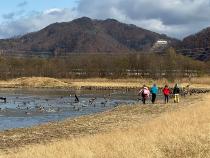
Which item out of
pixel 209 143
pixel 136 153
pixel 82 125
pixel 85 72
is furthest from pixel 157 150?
pixel 85 72

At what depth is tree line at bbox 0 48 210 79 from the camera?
13738 centimetres

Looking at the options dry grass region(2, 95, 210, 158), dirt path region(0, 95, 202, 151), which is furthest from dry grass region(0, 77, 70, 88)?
dry grass region(2, 95, 210, 158)

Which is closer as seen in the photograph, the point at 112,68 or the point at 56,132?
the point at 56,132

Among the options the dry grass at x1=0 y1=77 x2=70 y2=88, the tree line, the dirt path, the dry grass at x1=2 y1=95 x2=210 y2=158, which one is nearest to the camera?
the dry grass at x1=2 y1=95 x2=210 y2=158

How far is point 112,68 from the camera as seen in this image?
479 feet

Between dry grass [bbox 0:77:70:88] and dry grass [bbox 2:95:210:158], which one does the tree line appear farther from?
dry grass [bbox 2:95:210:158]

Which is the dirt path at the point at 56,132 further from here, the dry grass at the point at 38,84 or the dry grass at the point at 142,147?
the dry grass at the point at 38,84

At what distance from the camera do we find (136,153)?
47.5 ft

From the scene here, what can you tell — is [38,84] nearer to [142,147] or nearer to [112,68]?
[112,68]

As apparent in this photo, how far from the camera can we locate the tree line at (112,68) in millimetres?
137375

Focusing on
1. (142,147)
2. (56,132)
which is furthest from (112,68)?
(142,147)

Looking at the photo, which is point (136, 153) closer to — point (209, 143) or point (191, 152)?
point (191, 152)

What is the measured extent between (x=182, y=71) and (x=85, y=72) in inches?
1193

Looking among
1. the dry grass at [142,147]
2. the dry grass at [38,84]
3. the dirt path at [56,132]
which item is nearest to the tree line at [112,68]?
the dry grass at [38,84]
